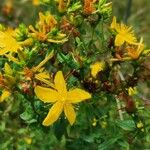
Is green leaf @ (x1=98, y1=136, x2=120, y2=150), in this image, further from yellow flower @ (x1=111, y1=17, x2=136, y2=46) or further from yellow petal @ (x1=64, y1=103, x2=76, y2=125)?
yellow flower @ (x1=111, y1=17, x2=136, y2=46)

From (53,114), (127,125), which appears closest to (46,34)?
(53,114)

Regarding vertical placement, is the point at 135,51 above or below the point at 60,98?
above

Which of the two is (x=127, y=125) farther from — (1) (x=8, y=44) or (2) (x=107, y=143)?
(1) (x=8, y=44)

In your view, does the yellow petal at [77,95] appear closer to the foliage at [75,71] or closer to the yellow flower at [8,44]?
the foliage at [75,71]

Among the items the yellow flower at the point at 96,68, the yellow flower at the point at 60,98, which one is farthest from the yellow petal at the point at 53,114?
the yellow flower at the point at 96,68

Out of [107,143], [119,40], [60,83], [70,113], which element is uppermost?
[119,40]

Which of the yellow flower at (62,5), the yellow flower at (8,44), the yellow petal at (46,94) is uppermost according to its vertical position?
the yellow flower at (62,5)

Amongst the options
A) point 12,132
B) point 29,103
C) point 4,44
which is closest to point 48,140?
point 12,132

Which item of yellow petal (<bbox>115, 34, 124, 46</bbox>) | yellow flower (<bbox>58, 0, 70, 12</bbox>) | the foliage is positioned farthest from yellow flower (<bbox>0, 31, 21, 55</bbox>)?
yellow petal (<bbox>115, 34, 124, 46</bbox>)
